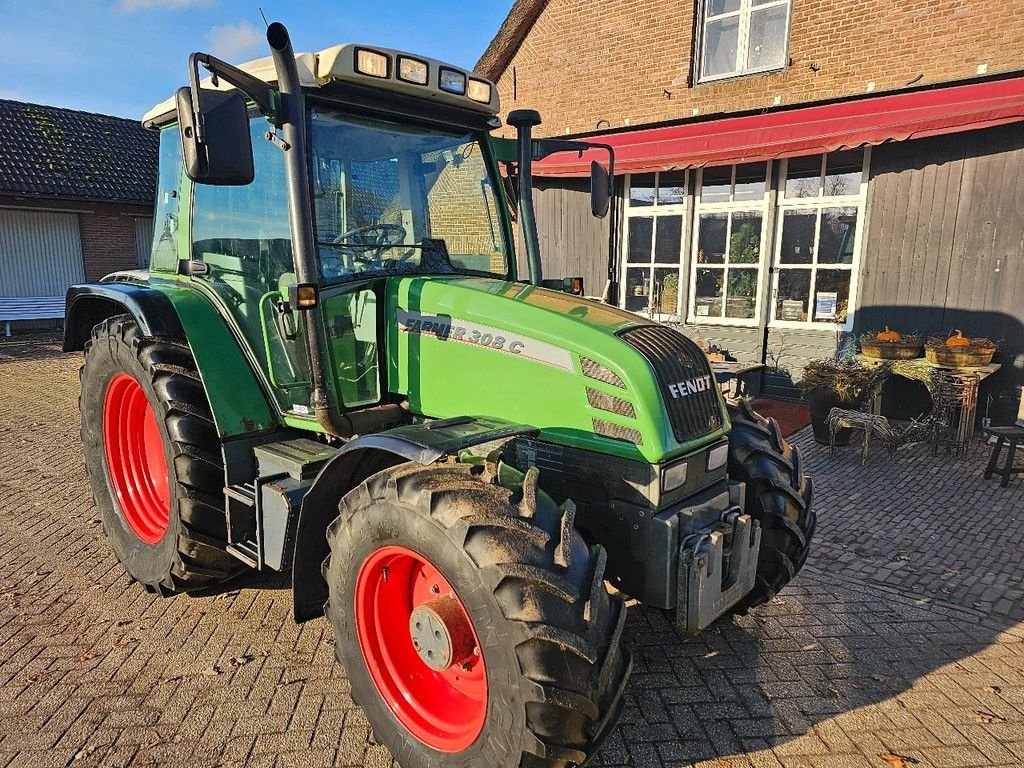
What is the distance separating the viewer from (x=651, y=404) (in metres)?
2.53

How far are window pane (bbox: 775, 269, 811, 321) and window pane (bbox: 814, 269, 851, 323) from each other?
0.43ft

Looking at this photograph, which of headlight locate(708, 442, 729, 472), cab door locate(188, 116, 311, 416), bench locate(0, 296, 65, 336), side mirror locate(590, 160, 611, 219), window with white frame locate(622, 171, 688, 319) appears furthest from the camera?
bench locate(0, 296, 65, 336)

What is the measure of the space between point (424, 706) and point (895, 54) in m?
8.58

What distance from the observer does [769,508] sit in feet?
10.3

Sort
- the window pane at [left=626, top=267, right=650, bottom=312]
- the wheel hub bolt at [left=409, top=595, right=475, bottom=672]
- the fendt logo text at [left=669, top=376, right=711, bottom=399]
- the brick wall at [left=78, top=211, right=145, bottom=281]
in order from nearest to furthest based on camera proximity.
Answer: the wheel hub bolt at [left=409, top=595, right=475, bottom=672] → the fendt logo text at [left=669, top=376, right=711, bottom=399] → the window pane at [left=626, top=267, right=650, bottom=312] → the brick wall at [left=78, top=211, right=145, bottom=281]

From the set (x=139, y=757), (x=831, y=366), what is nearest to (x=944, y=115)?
(x=831, y=366)

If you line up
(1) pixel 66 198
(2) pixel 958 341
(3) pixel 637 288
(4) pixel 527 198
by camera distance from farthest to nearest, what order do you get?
1. (1) pixel 66 198
2. (3) pixel 637 288
3. (2) pixel 958 341
4. (4) pixel 527 198

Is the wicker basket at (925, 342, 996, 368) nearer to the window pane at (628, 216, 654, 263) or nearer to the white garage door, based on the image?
the window pane at (628, 216, 654, 263)

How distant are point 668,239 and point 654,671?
7.60 metres

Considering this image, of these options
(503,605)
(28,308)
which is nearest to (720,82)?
(503,605)

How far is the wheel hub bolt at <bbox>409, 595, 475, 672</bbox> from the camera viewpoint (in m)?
2.28

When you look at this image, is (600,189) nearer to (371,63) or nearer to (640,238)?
(371,63)

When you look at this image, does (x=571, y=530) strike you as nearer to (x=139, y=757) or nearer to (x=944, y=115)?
(x=139, y=757)

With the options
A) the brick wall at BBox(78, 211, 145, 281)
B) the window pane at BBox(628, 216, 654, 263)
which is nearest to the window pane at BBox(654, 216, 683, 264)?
the window pane at BBox(628, 216, 654, 263)
